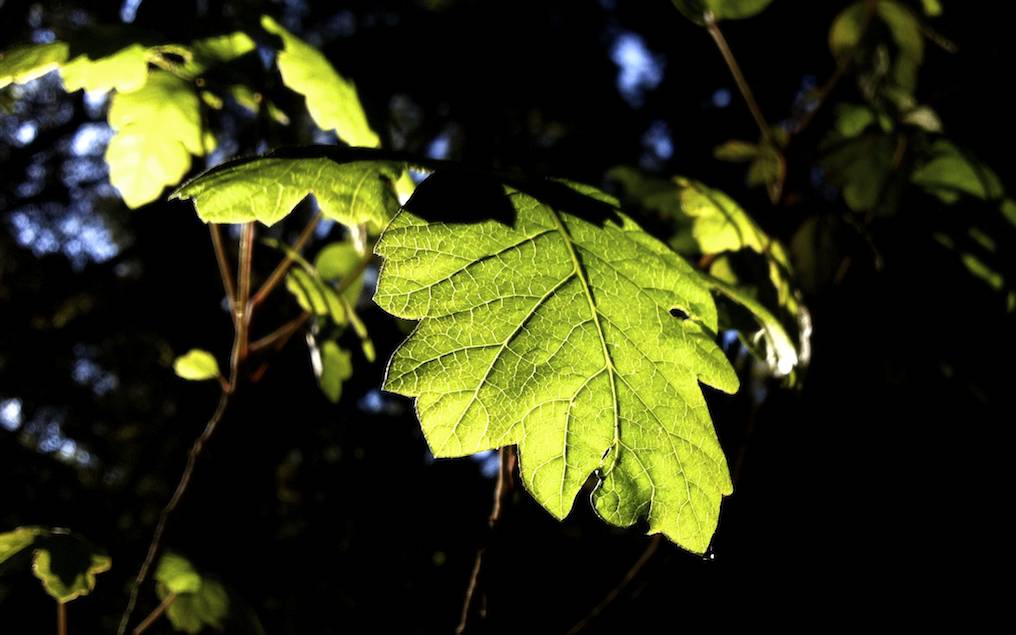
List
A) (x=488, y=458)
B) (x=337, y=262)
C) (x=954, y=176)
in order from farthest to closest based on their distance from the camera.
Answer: (x=488, y=458), (x=337, y=262), (x=954, y=176)

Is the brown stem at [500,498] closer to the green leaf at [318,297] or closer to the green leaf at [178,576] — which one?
the green leaf at [318,297]

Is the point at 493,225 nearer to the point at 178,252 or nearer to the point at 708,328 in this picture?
the point at 708,328

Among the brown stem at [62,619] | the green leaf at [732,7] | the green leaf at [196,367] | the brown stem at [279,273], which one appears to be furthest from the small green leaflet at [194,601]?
the green leaf at [732,7]

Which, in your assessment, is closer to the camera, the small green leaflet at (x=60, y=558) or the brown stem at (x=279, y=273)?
the small green leaflet at (x=60, y=558)

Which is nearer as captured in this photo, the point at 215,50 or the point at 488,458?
the point at 215,50

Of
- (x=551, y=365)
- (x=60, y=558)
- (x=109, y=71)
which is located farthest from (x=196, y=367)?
(x=551, y=365)

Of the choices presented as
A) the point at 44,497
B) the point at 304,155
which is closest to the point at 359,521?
the point at 44,497

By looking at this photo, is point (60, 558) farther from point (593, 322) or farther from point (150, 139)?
point (593, 322)
